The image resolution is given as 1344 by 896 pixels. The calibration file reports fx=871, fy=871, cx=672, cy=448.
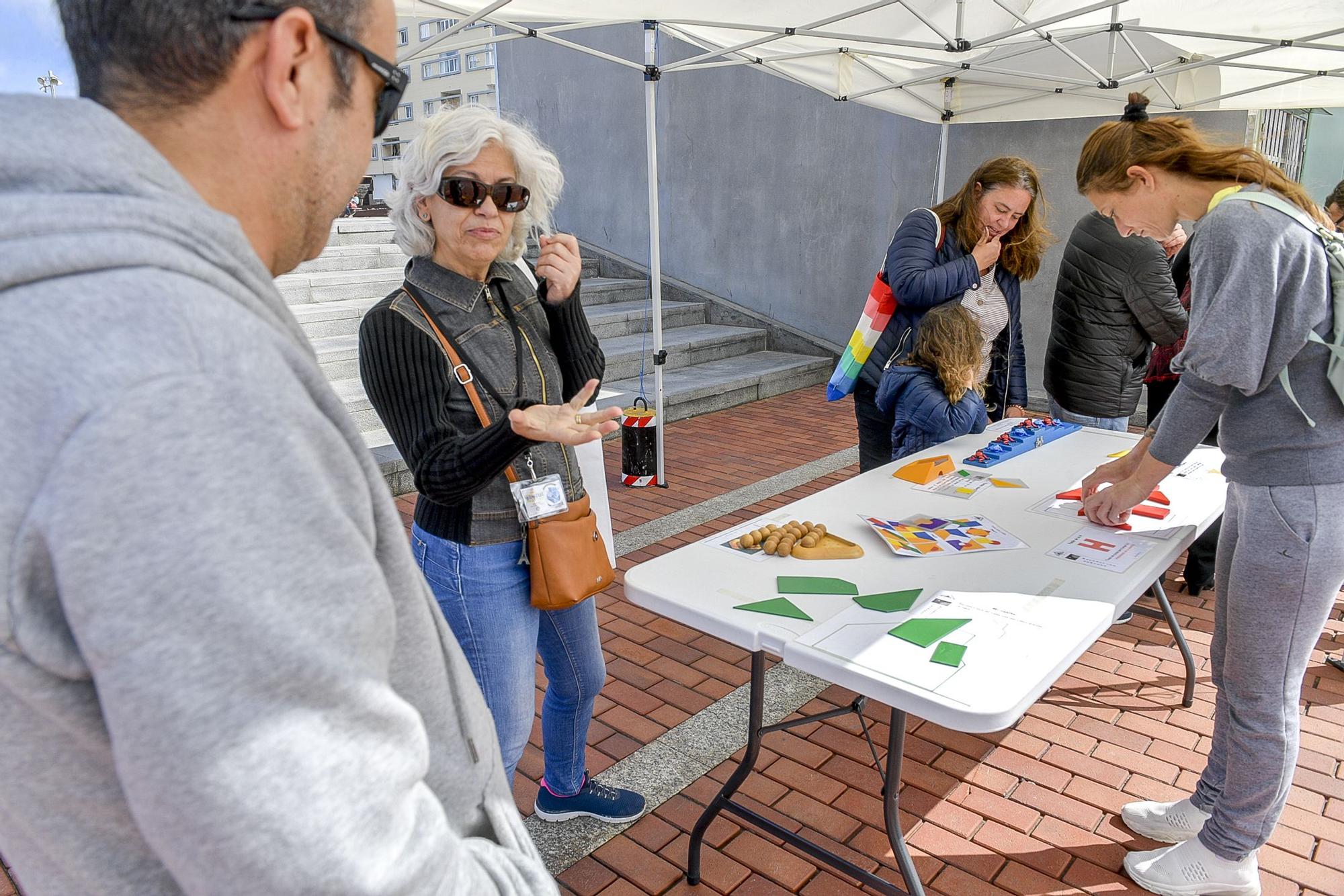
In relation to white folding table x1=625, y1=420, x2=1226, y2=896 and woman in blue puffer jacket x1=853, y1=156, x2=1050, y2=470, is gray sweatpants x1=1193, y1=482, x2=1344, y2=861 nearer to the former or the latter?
white folding table x1=625, y1=420, x2=1226, y2=896

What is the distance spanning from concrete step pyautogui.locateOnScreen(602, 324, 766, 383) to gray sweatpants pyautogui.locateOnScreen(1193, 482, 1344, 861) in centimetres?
534

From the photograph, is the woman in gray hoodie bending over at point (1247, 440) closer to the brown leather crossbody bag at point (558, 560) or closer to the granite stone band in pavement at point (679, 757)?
the granite stone band in pavement at point (679, 757)

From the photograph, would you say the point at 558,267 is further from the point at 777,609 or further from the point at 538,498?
the point at 777,609

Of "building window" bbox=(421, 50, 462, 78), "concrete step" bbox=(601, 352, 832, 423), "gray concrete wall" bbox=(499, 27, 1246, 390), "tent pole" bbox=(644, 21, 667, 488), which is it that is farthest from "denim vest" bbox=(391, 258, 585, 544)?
"building window" bbox=(421, 50, 462, 78)

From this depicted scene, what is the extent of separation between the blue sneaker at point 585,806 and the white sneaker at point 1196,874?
131cm

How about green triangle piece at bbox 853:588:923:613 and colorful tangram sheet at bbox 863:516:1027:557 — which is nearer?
green triangle piece at bbox 853:588:923:613

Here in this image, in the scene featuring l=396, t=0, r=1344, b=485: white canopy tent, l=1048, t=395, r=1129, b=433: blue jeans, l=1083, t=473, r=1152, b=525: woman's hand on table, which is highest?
l=396, t=0, r=1344, b=485: white canopy tent

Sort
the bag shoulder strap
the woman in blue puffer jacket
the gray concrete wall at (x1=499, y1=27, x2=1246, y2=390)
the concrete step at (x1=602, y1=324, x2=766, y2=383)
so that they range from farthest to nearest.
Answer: the gray concrete wall at (x1=499, y1=27, x2=1246, y2=390), the concrete step at (x1=602, y1=324, x2=766, y2=383), the woman in blue puffer jacket, the bag shoulder strap

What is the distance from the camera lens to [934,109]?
6289mm

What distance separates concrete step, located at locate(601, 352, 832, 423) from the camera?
22.8ft

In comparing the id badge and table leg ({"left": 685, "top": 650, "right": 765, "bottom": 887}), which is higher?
the id badge

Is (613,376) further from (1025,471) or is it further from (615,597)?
(1025,471)

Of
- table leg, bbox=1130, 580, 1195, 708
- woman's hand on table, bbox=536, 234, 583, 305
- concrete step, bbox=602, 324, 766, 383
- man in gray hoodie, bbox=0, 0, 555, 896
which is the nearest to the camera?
man in gray hoodie, bbox=0, 0, 555, 896

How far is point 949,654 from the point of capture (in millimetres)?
1640
